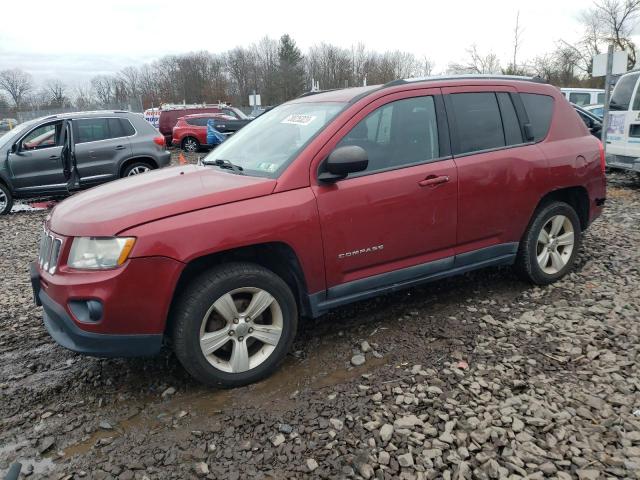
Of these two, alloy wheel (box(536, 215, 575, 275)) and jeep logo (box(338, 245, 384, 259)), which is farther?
alloy wheel (box(536, 215, 575, 275))

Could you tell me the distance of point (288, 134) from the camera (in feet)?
11.9

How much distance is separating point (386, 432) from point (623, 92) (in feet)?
31.0

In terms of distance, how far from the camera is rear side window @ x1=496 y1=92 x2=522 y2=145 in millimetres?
4082

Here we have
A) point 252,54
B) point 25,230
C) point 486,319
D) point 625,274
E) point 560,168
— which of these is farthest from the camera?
point 252,54

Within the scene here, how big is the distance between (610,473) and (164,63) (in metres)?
69.0

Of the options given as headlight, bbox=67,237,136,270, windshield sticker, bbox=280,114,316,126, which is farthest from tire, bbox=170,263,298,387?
windshield sticker, bbox=280,114,316,126

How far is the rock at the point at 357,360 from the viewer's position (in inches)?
132

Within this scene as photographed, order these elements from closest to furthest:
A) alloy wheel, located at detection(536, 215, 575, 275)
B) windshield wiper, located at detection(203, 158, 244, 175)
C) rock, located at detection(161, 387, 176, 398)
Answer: rock, located at detection(161, 387, 176, 398)
windshield wiper, located at detection(203, 158, 244, 175)
alloy wheel, located at detection(536, 215, 575, 275)

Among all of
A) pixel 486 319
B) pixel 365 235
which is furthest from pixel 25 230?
pixel 486 319

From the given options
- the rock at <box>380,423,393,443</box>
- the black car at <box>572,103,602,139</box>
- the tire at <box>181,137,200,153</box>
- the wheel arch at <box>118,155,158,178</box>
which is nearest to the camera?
the rock at <box>380,423,393,443</box>

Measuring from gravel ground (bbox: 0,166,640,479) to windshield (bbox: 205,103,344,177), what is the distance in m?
1.35

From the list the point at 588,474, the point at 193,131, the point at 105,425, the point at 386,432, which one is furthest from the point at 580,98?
the point at 105,425

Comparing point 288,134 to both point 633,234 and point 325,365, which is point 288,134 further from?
point 633,234

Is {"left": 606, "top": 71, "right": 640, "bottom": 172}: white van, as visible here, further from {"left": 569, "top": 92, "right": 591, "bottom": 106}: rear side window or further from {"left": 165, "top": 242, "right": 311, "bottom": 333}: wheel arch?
{"left": 569, "top": 92, "right": 591, "bottom": 106}: rear side window
